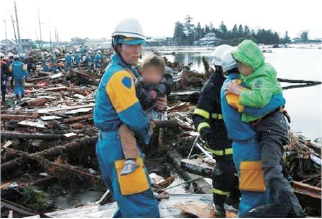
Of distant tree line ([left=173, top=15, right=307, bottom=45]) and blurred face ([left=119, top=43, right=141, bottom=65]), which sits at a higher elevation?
distant tree line ([left=173, top=15, right=307, bottom=45])

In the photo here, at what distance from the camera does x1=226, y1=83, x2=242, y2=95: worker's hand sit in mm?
2896

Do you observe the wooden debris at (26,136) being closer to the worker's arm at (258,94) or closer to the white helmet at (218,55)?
the white helmet at (218,55)

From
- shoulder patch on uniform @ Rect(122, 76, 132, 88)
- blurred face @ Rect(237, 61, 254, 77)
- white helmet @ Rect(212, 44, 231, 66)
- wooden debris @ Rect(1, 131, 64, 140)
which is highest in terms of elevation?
white helmet @ Rect(212, 44, 231, 66)

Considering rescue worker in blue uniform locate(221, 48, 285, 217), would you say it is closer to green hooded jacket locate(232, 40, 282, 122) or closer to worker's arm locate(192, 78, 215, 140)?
green hooded jacket locate(232, 40, 282, 122)

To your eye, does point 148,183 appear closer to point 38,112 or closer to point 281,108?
point 281,108

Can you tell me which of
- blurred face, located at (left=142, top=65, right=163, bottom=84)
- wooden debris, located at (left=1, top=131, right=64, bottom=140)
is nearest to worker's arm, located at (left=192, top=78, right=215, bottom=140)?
blurred face, located at (left=142, top=65, right=163, bottom=84)

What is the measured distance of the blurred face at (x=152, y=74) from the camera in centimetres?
281

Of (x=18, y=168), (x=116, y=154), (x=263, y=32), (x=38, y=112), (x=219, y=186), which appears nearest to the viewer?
(x=116, y=154)

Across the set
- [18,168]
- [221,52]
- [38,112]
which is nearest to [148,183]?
[221,52]

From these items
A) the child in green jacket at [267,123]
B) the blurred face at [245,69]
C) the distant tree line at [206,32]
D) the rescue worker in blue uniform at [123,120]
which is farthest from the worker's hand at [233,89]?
the distant tree line at [206,32]

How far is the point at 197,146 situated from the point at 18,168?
3.95 metres

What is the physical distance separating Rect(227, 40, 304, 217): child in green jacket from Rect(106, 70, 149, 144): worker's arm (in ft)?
2.99

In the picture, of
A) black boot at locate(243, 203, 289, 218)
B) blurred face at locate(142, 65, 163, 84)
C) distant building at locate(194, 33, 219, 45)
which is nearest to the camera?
black boot at locate(243, 203, 289, 218)

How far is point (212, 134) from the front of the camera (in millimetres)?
3906
